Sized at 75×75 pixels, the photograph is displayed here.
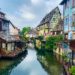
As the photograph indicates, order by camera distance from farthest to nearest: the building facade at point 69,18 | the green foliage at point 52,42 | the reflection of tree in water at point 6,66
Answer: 1. the green foliage at point 52,42
2. the building facade at point 69,18
3. the reflection of tree in water at point 6,66

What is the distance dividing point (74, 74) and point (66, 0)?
2360cm

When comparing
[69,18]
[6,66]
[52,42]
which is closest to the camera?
[6,66]

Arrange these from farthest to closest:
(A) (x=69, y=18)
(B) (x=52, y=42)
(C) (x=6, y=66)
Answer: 1. (B) (x=52, y=42)
2. (A) (x=69, y=18)
3. (C) (x=6, y=66)

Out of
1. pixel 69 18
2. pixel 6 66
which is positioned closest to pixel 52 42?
pixel 69 18

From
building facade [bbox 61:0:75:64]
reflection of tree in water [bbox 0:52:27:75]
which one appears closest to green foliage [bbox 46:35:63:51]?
building facade [bbox 61:0:75:64]

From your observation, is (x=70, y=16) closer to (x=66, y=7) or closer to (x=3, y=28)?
(x=66, y=7)

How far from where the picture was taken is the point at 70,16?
39844mm

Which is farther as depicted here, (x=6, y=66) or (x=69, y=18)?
(x=69, y=18)

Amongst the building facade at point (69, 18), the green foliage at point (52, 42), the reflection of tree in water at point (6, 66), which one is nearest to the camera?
the reflection of tree in water at point (6, 66)

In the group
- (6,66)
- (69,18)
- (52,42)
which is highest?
(69,18)

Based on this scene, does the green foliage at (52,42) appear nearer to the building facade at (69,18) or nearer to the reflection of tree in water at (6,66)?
the building facade at (69,18)

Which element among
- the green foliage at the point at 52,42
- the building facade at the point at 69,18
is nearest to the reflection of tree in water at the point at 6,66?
the building facade at the point at 69,18

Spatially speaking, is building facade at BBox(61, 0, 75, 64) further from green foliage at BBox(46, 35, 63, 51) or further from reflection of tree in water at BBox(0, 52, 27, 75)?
green foliage at BBox(46, 35, 63, 51)

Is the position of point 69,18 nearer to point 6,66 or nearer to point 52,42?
point 6,66
